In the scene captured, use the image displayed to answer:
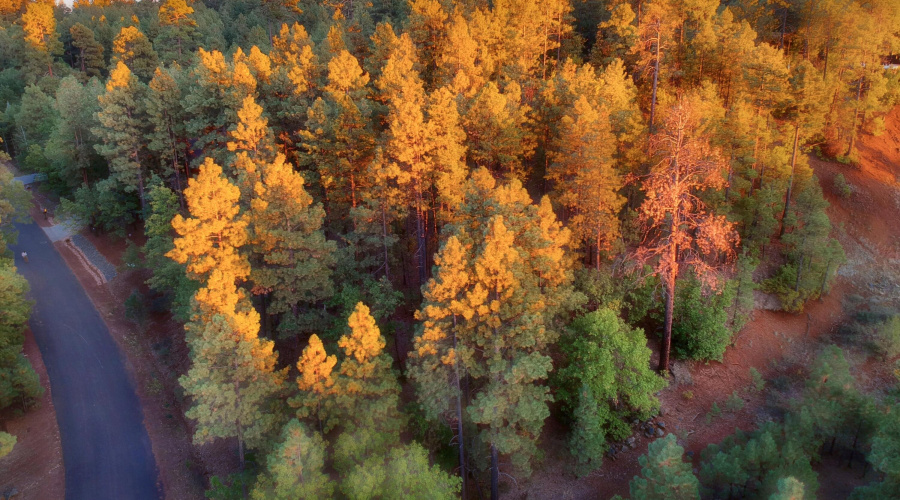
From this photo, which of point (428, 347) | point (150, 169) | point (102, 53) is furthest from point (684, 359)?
point (102, 53)

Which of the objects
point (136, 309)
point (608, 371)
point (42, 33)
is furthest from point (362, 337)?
point (42, 33)

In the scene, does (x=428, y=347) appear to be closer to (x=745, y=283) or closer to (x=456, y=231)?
(x=456, y=231)

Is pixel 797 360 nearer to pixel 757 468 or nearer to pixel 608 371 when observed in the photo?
pixel 757 468

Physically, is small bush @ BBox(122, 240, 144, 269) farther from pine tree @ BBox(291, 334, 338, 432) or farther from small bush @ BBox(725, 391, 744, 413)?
small bush @ BBox(725, 391, 744, 413)

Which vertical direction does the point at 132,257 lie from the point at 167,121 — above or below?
below

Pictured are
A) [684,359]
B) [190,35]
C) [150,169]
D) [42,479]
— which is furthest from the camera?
[190,35]
